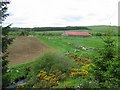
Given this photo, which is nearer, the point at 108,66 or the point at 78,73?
the point at 108,66

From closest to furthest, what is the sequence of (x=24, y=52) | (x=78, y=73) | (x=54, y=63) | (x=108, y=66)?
(x=108, y=66)
(x=78, y=73)
(x=54, y=63)
(x=24, y=52)

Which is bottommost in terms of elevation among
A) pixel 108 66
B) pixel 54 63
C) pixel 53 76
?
pixel 53 76

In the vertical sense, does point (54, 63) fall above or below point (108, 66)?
below

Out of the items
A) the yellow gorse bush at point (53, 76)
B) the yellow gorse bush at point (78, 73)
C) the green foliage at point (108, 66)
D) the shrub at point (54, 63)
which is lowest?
the yellow gorse bush at point (53, 76)

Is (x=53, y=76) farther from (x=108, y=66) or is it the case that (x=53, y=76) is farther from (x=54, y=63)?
(x=108, y=66)

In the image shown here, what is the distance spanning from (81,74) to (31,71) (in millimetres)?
6215

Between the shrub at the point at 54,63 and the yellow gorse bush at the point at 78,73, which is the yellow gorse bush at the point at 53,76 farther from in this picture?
the yellow gorse bush at the point at 78,73

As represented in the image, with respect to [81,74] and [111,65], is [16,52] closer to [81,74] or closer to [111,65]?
[81,74]

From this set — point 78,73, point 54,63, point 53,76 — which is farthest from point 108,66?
point 54,63

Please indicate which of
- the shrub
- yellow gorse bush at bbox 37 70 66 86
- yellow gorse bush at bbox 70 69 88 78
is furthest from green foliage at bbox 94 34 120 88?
the shrub

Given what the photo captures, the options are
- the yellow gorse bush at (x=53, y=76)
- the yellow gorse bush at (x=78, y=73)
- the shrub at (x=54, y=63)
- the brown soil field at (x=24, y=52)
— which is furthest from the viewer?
the brown soil field at (x=24, y=52)

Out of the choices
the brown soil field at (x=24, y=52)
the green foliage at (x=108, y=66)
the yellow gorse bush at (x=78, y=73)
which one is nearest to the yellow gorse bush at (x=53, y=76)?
the yellow gorse bush at (x=78, y=73)

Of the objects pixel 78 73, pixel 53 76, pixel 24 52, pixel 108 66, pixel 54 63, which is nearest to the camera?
pixel 108 66

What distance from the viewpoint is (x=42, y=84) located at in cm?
2344
